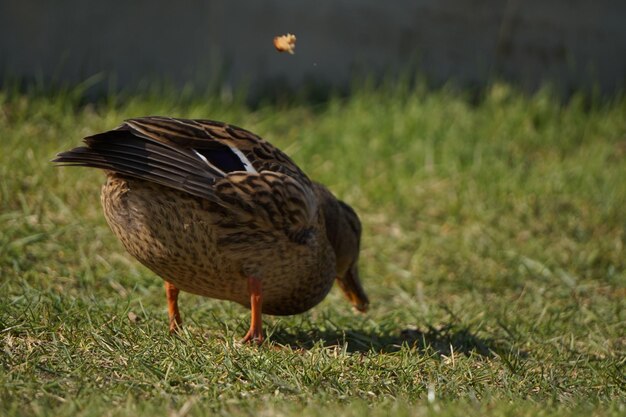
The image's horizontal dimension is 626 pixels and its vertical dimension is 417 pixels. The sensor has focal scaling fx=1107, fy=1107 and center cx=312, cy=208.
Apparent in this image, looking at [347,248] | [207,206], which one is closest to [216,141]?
[207,206]

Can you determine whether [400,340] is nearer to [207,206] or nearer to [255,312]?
[255,312]

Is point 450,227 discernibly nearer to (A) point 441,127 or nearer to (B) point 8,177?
(A) point 441,127

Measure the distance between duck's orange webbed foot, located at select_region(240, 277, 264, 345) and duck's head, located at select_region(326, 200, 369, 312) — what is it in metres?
0.75

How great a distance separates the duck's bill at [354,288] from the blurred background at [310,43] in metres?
2.87

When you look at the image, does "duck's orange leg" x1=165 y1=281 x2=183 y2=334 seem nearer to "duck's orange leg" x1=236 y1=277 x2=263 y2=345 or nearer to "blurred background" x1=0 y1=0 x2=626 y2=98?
"duck's orange leg" x1=236 y1=277 x2=263 y2=345

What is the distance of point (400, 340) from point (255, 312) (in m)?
0.77

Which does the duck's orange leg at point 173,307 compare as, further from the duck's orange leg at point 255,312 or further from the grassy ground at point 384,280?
the duck's orange leg at point 255,312

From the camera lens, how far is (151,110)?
738cm

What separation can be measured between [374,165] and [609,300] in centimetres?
209

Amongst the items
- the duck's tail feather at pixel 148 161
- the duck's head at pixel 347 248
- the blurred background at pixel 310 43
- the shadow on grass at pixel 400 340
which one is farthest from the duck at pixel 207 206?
the blurred background at pixel 310 43

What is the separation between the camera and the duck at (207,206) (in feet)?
14.0

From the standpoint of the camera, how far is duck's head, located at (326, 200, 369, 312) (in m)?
5.33

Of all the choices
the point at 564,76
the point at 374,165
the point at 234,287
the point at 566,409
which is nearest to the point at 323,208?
the point at 234,287

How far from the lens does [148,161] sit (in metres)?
4.24
